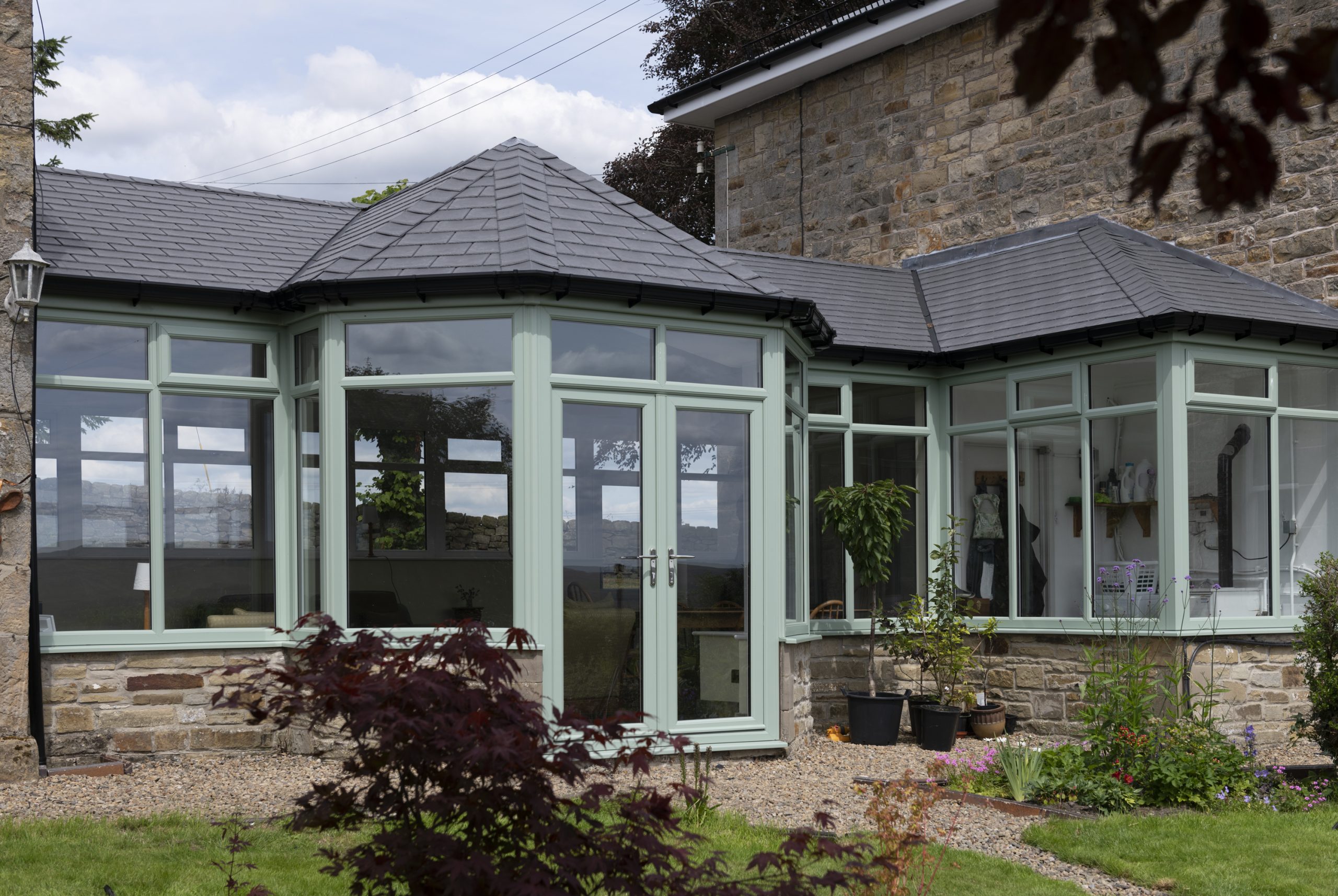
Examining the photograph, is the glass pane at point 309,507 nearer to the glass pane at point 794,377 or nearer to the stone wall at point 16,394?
the stone wall at point 16,394

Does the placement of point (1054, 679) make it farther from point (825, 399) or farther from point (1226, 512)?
point (825, 399)

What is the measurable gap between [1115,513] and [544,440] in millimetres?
4593

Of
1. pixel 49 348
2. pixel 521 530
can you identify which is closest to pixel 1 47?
pixel 49 348

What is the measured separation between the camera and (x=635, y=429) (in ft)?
27.7

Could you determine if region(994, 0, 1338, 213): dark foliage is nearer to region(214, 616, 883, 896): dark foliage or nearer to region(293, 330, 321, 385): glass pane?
region(214, 616, 883, 896): dark foliage

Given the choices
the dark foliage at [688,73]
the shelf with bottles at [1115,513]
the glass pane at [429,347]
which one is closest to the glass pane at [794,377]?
the glass pane at [429,347]

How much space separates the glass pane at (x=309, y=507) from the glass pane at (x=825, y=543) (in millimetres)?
3840

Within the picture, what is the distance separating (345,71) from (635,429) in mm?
62843

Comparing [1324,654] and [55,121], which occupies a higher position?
[55,121]

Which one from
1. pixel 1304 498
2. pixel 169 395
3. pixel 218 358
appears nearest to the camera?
pixel 169 395

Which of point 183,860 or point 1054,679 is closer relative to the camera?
point 183,860

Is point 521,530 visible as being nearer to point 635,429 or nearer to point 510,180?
point 635,429

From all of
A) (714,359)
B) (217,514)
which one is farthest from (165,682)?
(714,359)

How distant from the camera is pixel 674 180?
21.4m
